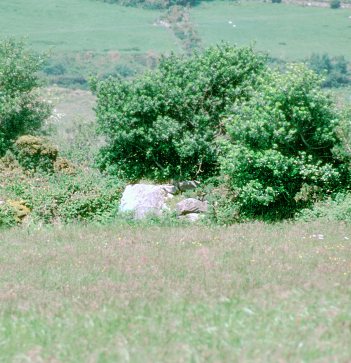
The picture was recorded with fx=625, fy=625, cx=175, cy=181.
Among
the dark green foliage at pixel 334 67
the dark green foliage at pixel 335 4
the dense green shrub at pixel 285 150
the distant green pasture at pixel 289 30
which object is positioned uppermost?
the dark green foliage at pixel 335 4

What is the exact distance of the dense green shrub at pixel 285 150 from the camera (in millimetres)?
20484

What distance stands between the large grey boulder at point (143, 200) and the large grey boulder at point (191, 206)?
2.08ft

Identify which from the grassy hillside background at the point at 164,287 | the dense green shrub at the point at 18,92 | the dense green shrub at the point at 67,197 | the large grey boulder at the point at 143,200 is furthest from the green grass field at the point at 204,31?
the grassy hillside background at the point at 164,287

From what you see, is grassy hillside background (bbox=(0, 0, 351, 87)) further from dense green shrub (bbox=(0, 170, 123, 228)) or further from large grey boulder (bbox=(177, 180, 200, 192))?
dense green shrub (bbox=(0, 170, 123, 228))

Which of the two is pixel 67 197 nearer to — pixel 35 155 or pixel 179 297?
pixel 35 155

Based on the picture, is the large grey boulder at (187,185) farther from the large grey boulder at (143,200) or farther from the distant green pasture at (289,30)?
the distant green pasture at (289,30)

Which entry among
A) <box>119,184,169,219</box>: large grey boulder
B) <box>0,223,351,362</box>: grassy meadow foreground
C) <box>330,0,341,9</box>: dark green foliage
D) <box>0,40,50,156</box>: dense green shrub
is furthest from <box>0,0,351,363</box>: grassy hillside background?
<box>330,0,341,9</box>: dark green foliage

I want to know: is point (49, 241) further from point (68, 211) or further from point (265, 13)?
point (265, 13)

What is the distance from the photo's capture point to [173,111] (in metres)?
25.5

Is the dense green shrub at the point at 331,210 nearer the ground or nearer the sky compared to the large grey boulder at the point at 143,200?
nearer the sky

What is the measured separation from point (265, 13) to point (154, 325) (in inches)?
7955

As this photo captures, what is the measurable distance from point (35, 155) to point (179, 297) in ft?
62.6

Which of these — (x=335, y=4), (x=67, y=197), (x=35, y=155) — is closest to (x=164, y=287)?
(x=67, y=197)

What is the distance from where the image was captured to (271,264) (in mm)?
12781
